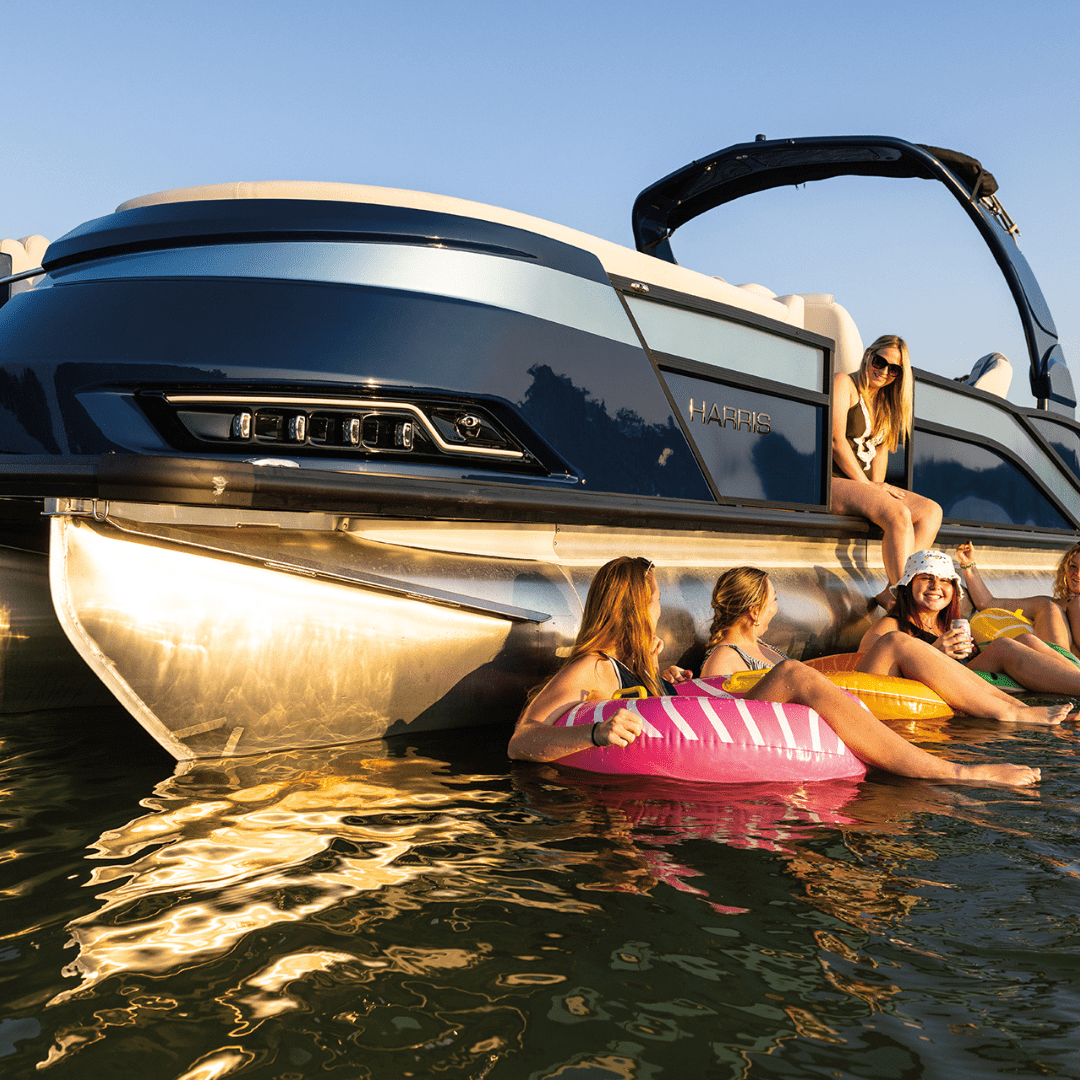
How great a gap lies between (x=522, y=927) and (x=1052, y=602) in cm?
393

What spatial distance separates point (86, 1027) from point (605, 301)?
8.39 feet

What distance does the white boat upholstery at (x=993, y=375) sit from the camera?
5893 mm

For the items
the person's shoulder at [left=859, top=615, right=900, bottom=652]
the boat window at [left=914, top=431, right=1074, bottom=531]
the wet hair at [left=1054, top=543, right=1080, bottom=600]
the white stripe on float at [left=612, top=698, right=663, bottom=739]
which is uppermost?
the boat window at [left=914, top=431, right=1074, bottom=531]

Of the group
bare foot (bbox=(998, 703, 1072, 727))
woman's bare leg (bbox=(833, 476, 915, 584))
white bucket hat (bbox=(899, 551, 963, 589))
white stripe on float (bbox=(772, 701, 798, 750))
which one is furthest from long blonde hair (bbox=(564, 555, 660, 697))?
woman's bare leg (bbox=(833, 476, 915, 584))

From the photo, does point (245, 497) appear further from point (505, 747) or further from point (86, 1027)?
point (86, 1027)

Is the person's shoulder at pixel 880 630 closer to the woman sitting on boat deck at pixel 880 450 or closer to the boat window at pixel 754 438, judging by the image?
the woman sitting on boat deck at pixel 880 450

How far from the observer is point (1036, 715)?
3.56 metres

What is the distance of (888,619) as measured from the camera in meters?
4.09

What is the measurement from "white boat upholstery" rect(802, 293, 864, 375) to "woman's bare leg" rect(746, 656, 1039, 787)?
219 centimetres

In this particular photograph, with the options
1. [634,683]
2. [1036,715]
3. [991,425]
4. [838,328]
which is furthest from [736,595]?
[991,425]

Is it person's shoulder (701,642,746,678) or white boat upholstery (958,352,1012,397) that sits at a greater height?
white boat upholstery (958,352,1012,397)

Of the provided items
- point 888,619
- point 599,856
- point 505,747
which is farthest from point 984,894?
point 888,619

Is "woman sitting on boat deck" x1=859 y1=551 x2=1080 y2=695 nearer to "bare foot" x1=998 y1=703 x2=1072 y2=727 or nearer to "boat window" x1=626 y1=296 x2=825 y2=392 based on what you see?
"bare foot" x1=998 y1=703 x2=1072 y2=727

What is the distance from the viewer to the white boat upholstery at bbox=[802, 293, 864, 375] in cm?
481
